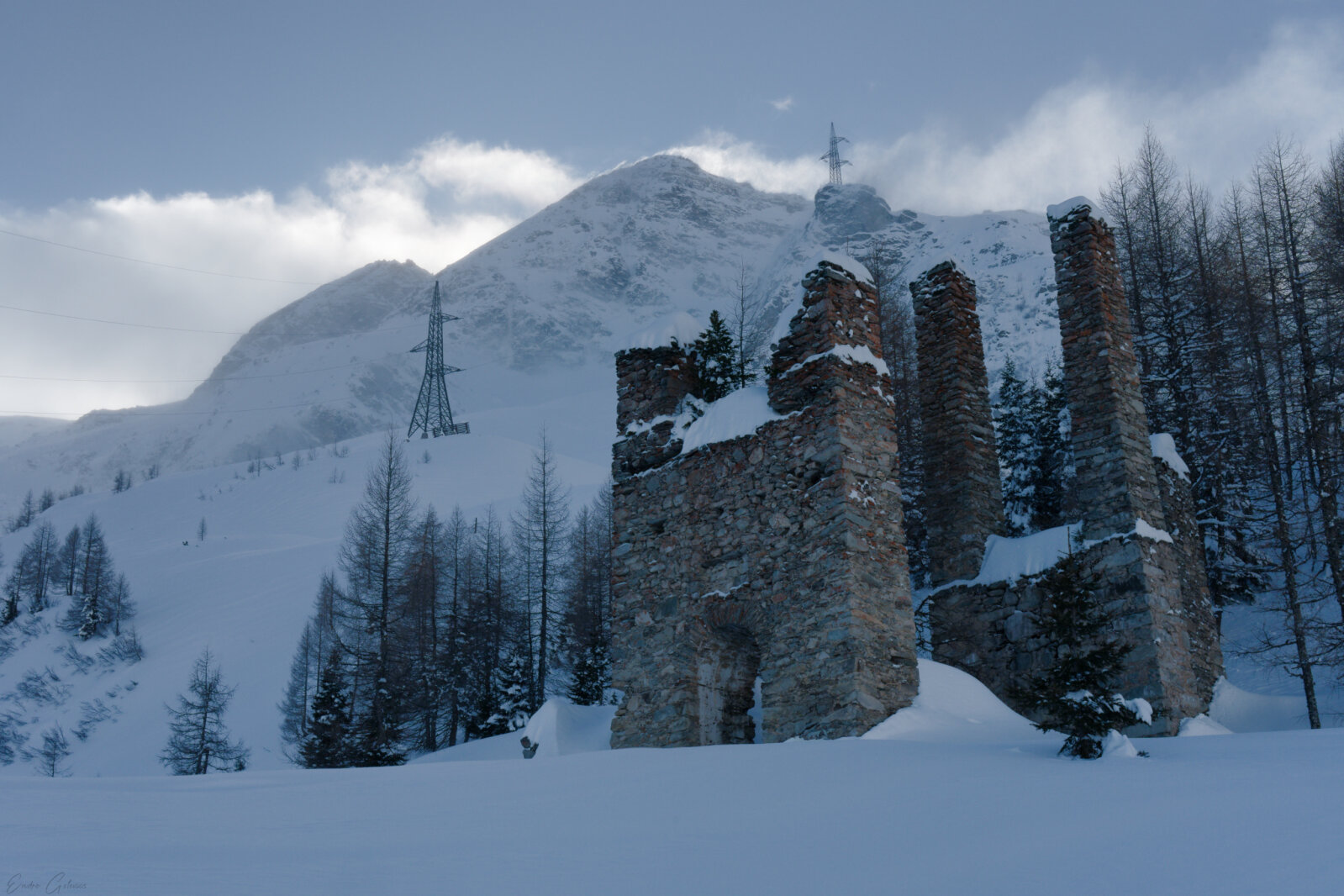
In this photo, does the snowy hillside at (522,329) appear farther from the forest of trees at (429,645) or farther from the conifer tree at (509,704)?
the conifer tree at (509,704)

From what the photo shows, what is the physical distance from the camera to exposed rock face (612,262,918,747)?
9312 millimetres

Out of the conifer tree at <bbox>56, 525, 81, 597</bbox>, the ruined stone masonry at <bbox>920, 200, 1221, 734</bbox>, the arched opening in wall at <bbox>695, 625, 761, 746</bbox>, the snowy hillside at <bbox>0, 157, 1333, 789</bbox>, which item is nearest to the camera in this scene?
the arched opening in wall at <bbox>695, 625, 761, 746</bbox>

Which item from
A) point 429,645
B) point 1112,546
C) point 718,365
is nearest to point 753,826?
point 1112,546

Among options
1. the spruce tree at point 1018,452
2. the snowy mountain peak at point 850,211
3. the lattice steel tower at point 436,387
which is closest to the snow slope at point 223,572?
the lattice steel tower at point 436,387

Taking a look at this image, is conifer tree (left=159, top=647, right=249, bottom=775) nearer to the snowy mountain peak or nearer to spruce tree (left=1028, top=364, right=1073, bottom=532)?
spruce tree (left=1028, top=364, right=1073, bottom=532)

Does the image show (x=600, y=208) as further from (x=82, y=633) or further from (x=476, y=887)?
(x=476, y=887)

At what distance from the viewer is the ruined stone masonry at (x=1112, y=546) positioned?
10.9 m

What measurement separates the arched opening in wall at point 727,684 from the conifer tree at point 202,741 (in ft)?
56.4

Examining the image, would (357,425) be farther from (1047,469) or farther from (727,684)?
(727,684)

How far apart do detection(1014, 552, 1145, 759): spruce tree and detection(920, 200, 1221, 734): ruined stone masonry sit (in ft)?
12.7

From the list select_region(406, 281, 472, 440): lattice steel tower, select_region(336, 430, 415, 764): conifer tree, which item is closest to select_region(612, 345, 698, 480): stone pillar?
select_region(336, 430, 415, 764): conifer tree

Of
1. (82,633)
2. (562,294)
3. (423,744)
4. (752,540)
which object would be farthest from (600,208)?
(752,540)

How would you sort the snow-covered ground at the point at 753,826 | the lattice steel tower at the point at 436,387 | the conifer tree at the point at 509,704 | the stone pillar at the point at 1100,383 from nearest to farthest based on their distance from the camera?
the snow-covered ground at the point at 753,826 < the stone pillar at the point at 1100,383 < the conifer tree at the point at 509,704 < the lattice steel tower at the point at 436,387

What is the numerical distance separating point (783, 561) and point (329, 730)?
14283 mm
